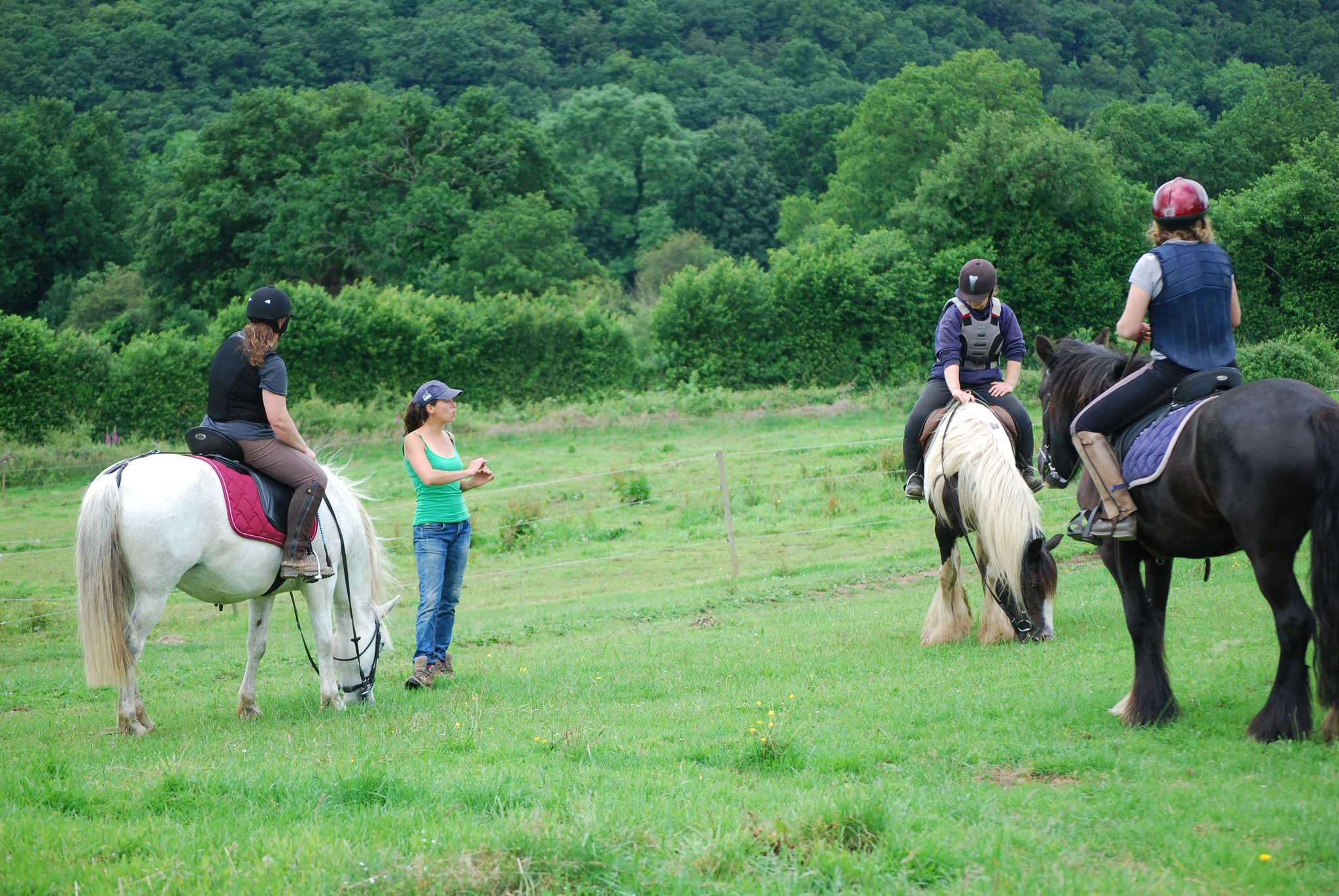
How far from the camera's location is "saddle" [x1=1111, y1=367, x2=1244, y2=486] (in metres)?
5.16

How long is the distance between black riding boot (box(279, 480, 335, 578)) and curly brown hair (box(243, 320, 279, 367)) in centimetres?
90

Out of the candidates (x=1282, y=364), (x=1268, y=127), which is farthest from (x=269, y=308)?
(x=1268, y=127)

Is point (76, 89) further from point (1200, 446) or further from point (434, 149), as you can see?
point (1200, 446)

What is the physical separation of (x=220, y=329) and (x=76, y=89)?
202 feet

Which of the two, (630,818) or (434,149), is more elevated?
(434,149)

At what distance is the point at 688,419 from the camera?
30.0 metres

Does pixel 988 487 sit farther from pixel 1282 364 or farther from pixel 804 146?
pixel 804 146

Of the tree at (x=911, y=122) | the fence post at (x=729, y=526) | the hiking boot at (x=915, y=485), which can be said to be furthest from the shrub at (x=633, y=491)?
the tree at (x=911, y=122)

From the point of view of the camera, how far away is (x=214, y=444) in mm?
6848

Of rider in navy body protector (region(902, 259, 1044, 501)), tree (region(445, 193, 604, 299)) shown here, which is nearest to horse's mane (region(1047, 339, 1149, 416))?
rider in navy body protector (region(902, 259, 1044, 501))

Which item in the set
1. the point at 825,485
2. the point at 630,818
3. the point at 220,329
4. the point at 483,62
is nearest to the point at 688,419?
the point at 825,485

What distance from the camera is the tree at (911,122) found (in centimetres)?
5594

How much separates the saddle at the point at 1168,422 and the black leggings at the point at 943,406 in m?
2.93

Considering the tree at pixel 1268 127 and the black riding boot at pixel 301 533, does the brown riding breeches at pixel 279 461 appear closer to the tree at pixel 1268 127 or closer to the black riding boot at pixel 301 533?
the black riding boot at pixel 301 533
